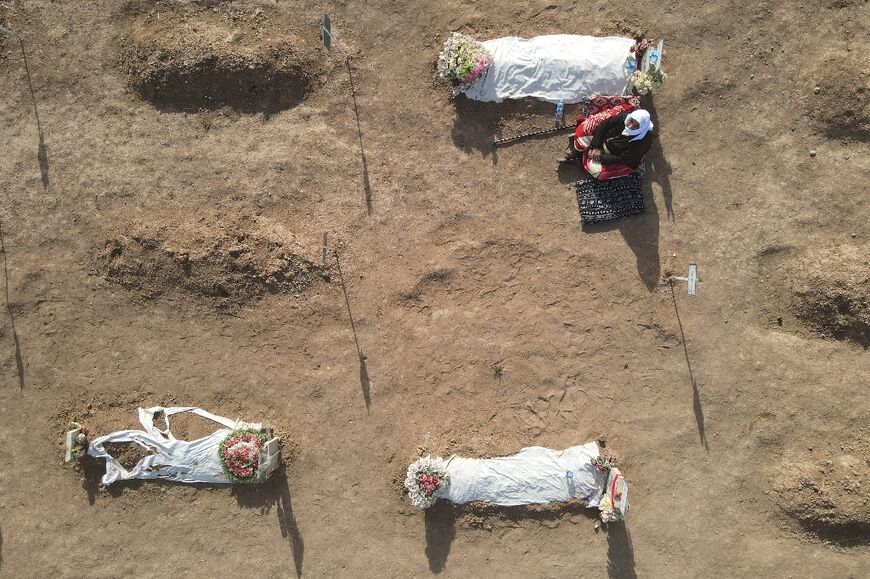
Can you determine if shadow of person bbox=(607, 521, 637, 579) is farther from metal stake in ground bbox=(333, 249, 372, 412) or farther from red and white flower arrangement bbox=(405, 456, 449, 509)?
metal stake in ground bbox=(333, 249, 372, 412)

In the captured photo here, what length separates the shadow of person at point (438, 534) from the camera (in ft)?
28.5

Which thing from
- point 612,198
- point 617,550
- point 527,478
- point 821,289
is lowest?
point 617,550

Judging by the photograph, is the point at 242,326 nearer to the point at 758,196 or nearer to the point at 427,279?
the point at 427,279

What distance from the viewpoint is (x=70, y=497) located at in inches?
349

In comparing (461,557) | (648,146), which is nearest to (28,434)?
(461,557)

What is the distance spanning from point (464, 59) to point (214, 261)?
5.32 meters

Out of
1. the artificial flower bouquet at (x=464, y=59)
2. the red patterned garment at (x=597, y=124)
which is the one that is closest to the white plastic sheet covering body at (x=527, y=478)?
the red patterned garment at (x=597, y=124)

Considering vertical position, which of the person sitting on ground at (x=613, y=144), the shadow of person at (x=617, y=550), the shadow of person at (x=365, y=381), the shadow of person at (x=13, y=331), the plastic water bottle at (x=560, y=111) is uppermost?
the plastic water bottle at (x=560, y=111)

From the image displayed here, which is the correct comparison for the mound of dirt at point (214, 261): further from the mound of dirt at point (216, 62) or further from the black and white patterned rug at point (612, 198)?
the black and white patterned rug at point (612, 198)

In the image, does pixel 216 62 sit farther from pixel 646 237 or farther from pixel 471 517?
pixel 471 517

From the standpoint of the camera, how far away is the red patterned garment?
8203 mm

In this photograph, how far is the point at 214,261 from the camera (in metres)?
8.70

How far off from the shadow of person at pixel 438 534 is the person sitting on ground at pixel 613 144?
20.2 feet

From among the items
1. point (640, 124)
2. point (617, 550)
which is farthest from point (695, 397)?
point (640, 124)
